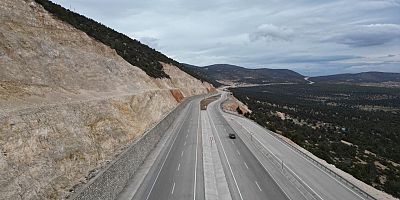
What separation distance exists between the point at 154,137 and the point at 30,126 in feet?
72.5

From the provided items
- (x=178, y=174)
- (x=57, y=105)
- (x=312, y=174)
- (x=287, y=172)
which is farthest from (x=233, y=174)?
(x=57, y=105)

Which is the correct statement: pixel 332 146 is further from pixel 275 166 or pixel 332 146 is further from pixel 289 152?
pixel 275 166

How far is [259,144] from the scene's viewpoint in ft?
165

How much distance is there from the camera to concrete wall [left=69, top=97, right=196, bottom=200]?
2049 cm

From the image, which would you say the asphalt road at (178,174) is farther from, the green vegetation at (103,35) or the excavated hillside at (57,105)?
the green vegetation at (103,35)

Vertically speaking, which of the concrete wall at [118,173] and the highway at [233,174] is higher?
the concrete wall at [118,173]

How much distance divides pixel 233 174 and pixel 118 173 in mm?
11958

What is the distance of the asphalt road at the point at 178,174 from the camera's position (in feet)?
91.0

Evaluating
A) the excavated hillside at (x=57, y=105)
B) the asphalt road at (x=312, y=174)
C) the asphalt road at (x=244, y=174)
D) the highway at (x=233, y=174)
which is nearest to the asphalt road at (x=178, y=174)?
the highway at (x=233, y=174)

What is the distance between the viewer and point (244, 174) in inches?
1357

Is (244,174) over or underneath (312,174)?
over

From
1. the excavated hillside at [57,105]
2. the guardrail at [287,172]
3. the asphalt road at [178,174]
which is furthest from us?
the guardrail at [287,172]

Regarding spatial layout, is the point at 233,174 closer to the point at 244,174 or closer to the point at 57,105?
the point at 244,174

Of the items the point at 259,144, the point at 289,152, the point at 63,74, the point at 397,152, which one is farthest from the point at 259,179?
the point at 397,152
